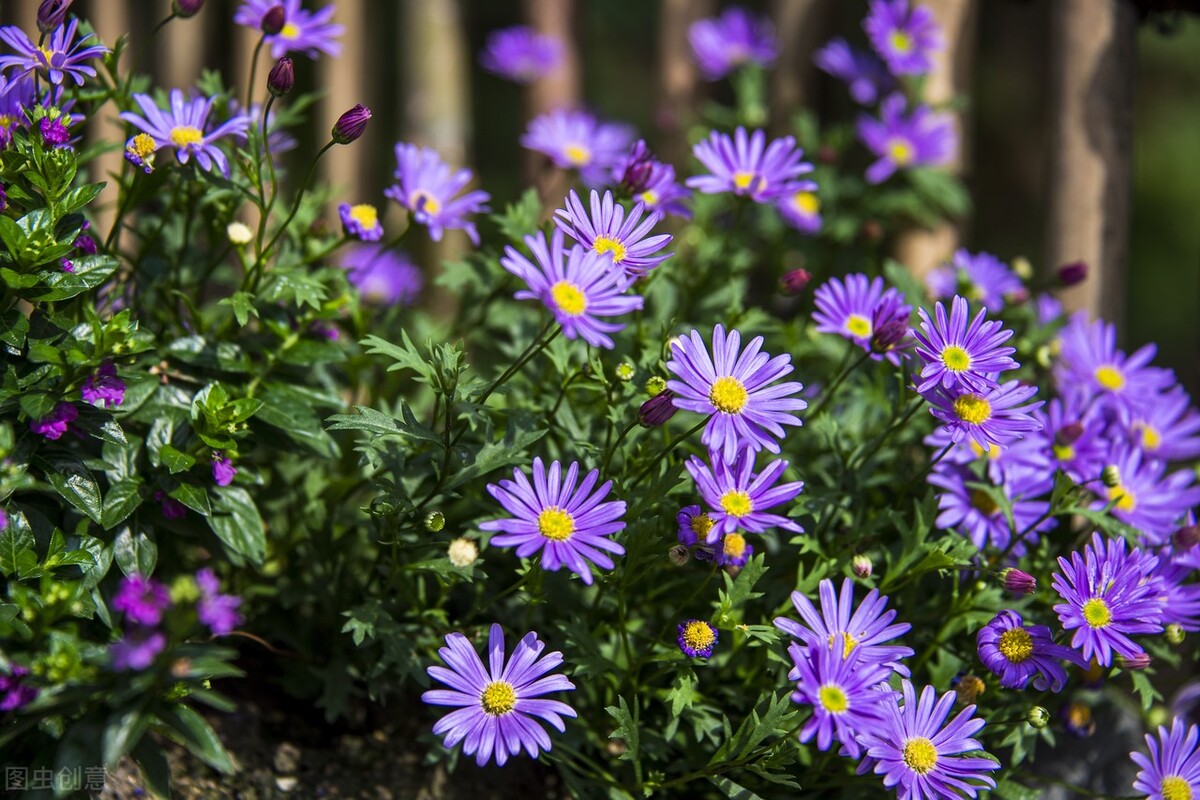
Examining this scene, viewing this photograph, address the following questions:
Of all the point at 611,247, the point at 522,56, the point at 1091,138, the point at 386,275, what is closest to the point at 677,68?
the point at 522,56

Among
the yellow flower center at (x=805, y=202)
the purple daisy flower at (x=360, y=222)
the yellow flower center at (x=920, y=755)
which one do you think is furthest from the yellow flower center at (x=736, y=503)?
the yellow flower center at (x=805, y=202)

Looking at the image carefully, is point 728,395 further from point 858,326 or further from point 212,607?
point 212,607

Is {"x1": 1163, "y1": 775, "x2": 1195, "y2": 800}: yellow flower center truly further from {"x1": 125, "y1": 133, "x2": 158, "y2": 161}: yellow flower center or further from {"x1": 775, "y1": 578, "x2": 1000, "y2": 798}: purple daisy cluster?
{"x1": 125, "y1": 133, "x2": 158, "y2": 161}: yellow flower center

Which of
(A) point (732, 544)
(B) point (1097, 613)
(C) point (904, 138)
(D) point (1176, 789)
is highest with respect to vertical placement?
(C) point (904, 138)

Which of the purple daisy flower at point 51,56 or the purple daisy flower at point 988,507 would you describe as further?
the purple daisy flower at point 988,507

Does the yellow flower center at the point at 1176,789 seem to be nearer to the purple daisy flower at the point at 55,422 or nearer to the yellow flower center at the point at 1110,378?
the yellow flower center at the point at 1110,378

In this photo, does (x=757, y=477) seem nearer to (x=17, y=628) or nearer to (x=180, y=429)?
(x=180, y=429)

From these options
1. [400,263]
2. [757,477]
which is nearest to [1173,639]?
[757,477]

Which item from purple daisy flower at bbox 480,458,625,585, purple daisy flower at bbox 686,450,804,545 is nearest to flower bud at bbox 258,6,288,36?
purple daisy flower at bbox 480,458,625,585
